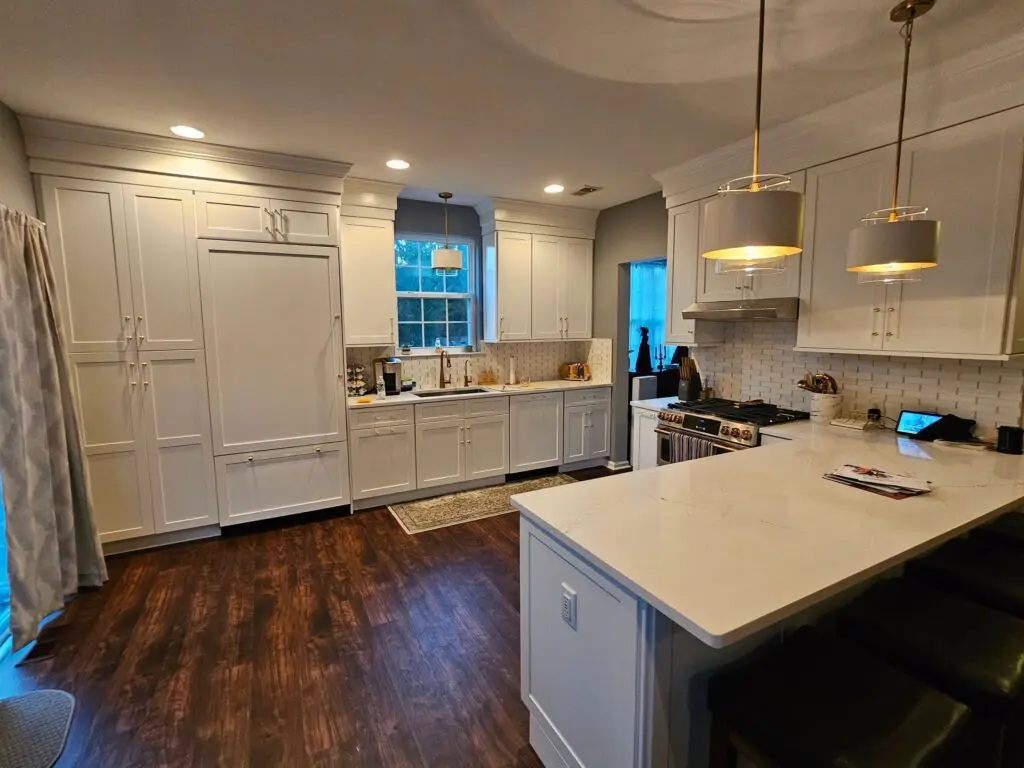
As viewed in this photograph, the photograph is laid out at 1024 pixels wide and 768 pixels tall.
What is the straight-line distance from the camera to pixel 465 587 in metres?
2.81

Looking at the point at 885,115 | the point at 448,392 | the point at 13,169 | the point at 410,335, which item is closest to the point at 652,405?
the point at 448,392

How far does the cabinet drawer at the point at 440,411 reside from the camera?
401 centimetres

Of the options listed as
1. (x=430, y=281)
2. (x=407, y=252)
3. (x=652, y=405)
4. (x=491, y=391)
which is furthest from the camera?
(x=430, y=281)

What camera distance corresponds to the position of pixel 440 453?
4.14 meters

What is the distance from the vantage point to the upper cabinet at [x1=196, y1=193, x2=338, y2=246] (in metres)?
3.16

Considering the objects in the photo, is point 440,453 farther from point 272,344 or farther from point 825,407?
point 825,407

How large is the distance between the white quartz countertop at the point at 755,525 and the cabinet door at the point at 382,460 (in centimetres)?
242

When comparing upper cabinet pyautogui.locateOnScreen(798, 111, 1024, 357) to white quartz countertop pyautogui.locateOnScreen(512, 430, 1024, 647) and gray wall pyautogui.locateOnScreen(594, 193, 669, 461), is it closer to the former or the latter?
white quartz countertop pyautogui.locateOnScreen(512, 430, 1024, 647)

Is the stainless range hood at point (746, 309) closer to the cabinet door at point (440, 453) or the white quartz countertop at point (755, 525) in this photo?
the white quartz countertop at point (755, 525)

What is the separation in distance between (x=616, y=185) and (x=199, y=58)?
9.43 ft

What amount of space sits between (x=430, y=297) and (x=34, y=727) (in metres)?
3.65

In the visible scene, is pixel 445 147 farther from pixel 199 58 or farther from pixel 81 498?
pixel 81 498

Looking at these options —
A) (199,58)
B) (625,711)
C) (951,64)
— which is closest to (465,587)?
(625,711)

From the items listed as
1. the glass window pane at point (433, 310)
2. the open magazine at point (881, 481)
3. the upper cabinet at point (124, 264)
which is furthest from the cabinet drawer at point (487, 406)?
the open magazine at point (881, 481)
